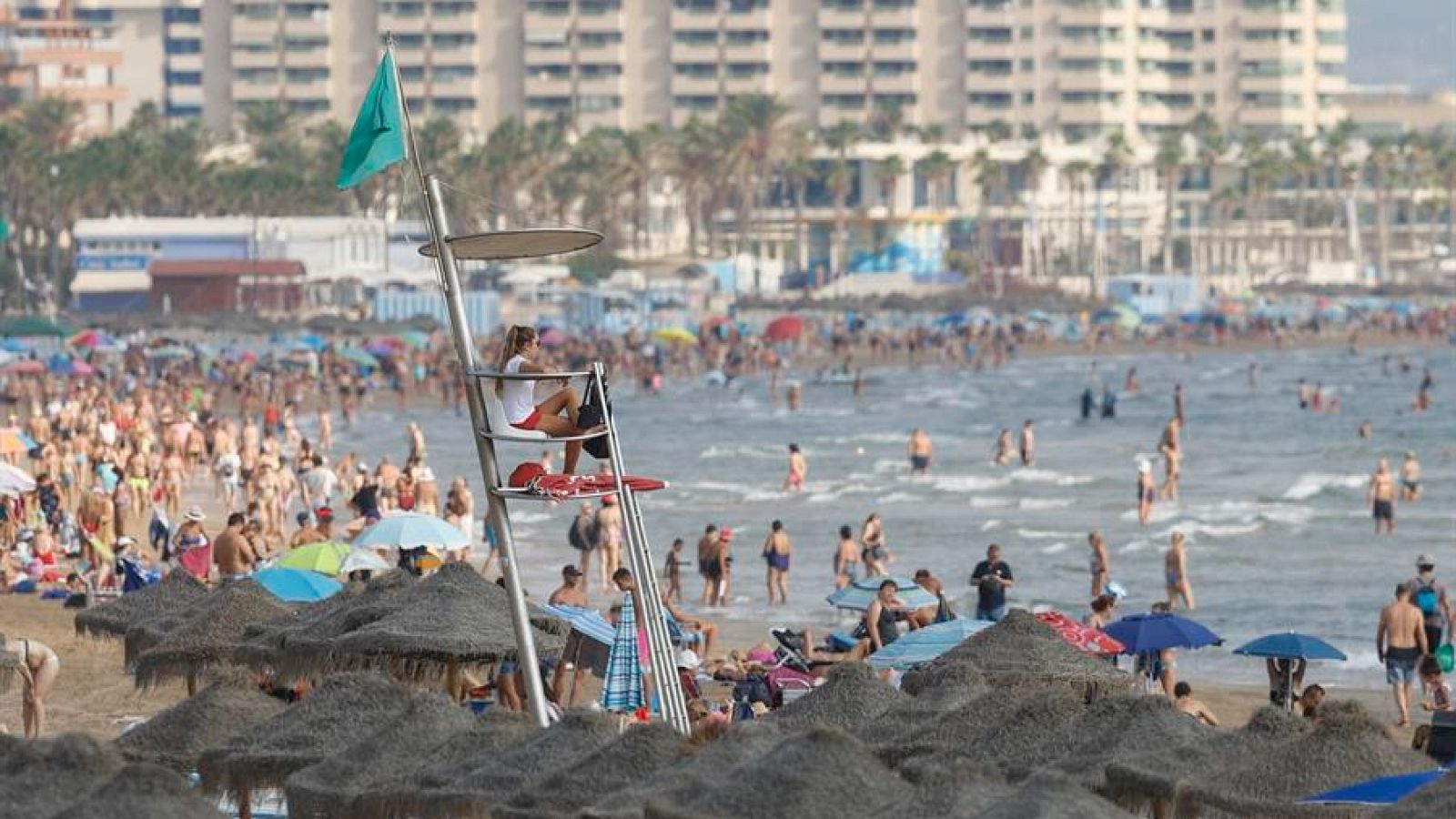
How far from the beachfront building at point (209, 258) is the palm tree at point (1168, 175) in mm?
52777

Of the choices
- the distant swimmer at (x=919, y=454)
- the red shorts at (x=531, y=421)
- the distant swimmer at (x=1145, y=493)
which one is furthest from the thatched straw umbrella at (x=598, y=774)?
the distant swimmer at (x=919, y=454)

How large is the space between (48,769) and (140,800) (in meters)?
0.82

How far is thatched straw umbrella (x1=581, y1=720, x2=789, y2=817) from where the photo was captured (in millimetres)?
10938

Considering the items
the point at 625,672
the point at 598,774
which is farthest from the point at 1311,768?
the point at 625,672

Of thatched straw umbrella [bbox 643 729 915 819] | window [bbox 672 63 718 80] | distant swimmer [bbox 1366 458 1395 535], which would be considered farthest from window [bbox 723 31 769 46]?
thatched straw umbrella [bbox 643 729 915 819]

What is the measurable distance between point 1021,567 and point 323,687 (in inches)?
807

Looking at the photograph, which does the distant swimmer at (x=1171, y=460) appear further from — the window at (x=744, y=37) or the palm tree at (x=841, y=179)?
the window at (x=744, y=37)

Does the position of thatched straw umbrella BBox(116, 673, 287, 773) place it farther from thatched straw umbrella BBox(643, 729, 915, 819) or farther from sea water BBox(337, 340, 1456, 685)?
sea water BBox(337, 340, 1456, 685)

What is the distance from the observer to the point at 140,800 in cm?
990

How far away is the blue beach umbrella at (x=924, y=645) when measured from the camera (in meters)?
17.8

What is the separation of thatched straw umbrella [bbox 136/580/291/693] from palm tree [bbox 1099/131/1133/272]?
123096 mm

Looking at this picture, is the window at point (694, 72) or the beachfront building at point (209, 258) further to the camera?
the window at point (694, 72)

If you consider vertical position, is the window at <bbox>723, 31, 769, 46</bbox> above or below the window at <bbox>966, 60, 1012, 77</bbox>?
above

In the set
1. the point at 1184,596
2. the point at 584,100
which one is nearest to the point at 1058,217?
the point at 584,100
